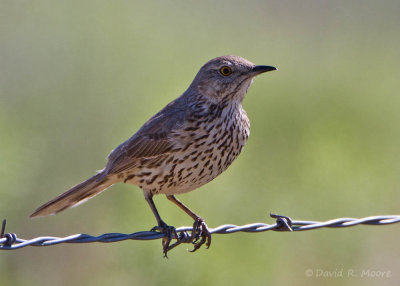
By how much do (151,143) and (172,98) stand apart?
14.3 ft

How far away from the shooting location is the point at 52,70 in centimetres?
1302

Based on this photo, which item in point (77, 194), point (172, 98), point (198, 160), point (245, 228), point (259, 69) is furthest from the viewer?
point (172, 98)

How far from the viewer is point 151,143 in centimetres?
702

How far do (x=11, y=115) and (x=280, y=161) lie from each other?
3.75 m

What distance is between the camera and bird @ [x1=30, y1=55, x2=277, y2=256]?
22.3 feet

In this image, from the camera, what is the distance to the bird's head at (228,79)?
7.13m

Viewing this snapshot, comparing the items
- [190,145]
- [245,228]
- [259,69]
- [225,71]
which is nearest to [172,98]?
[225,71]

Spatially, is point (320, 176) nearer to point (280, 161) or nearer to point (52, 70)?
point (280, 161)

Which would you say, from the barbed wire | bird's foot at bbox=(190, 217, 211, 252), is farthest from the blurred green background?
the barbed wire

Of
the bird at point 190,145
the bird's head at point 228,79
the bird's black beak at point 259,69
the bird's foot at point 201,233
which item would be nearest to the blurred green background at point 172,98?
the bird's foot at point 201,233

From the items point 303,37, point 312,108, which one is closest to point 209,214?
point 312,108

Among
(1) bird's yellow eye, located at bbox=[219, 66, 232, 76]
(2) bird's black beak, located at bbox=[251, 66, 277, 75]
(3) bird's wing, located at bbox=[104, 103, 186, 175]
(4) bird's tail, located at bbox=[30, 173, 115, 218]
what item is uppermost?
(1) bird's yellow eye, located at bbox=[219, 66, 232, 76]

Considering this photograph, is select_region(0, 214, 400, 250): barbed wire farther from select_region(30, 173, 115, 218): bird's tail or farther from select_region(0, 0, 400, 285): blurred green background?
select_region(0, 0, 400, 285): blurred green background

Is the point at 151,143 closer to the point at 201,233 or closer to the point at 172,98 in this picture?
the point at 201,233
